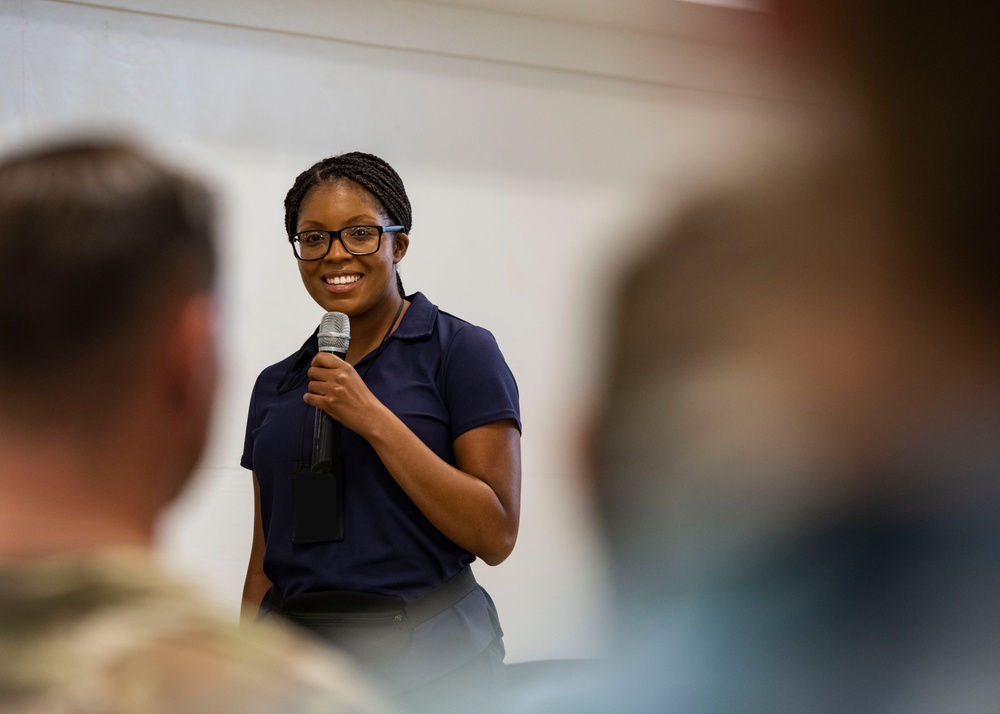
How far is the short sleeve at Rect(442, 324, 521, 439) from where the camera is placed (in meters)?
1.41

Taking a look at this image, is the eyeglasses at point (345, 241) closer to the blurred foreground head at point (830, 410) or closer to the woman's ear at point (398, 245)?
the woman's ear at point (398, 245)

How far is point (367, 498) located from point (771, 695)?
96cm

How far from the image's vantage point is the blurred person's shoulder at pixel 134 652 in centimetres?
58

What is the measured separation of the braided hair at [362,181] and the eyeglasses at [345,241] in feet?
0.17

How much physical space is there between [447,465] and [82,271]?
746 millimetres

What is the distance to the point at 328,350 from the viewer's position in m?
1.48

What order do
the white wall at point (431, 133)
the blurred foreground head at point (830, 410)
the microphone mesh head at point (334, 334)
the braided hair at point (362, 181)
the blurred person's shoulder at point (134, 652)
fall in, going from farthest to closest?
the white wall at point (431, 133) < the braided hair at point (362, 181) < the microphone mesh head at point (334, 334) < the blurred person's shoulder at point (134, 652) < the blurred foreground head at point (830, 410)

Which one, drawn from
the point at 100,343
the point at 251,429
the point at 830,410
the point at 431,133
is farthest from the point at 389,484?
the point at 431,133

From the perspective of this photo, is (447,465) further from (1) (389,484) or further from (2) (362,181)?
(2) (362,181)

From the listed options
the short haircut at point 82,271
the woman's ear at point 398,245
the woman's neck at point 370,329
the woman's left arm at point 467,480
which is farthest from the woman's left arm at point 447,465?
the short haircut at point 82,271

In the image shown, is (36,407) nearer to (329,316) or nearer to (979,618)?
(979,618)

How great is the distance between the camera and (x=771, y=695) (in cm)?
49

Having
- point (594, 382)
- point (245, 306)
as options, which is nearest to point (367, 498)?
point (594, 382)

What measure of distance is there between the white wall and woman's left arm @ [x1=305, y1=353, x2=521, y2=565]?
4.83 feet
